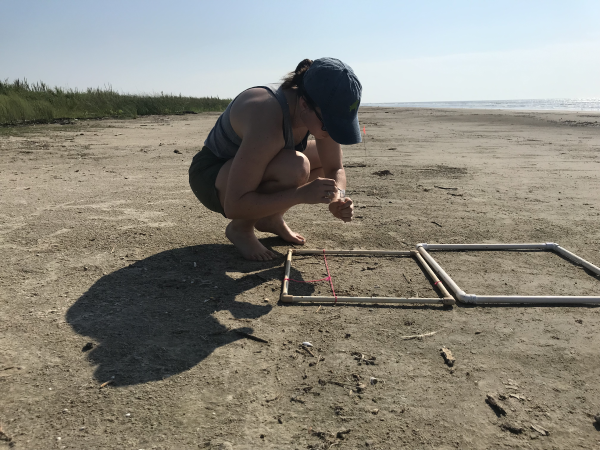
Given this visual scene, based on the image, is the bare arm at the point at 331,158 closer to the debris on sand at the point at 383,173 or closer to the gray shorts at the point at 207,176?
the gray shorts at the point at 207,176

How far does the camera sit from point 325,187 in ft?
6.88

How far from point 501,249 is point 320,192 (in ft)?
4.03

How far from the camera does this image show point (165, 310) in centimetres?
185

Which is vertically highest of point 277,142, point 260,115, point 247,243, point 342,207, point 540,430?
point 260,115

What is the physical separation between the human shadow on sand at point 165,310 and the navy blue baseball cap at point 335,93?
766 mm

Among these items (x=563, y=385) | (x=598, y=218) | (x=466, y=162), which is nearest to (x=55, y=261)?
(x=563, y=385)

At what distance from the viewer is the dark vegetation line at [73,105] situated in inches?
420

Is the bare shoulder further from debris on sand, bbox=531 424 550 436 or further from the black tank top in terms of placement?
debris on sand, bbox=531 424 550 436

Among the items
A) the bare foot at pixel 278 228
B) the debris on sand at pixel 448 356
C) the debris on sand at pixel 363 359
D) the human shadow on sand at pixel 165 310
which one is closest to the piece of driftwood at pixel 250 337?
the human shadow on sand at pixel 165 310

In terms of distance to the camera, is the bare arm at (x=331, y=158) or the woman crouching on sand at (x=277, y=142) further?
the bare arm at (x=331, y=158)

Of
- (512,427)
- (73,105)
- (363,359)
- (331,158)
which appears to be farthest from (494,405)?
(73,105)

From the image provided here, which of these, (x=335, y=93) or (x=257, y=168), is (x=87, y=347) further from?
(x=335, y=93)

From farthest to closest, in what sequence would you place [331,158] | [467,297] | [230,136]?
[331,158] → [230,136] → [467,297]

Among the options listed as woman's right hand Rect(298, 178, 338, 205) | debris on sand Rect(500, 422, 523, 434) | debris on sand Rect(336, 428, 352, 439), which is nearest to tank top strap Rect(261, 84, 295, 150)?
woman's right hand Rect(298, 178, 338, 205)
